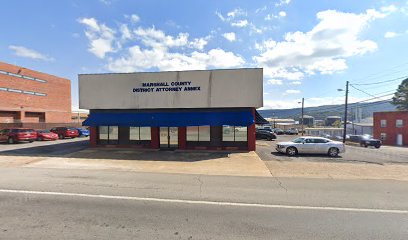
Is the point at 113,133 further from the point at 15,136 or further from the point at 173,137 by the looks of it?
the point at 15,136

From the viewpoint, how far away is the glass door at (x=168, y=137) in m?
18.5

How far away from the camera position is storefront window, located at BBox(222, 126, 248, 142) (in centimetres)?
1795

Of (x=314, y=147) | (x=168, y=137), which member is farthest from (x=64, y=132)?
(x=314, y=147)

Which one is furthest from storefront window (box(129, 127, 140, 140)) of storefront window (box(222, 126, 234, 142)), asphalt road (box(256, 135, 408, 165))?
asphalt road (box(256, 135, 408, 165))

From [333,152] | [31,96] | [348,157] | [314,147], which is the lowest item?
[348,157]

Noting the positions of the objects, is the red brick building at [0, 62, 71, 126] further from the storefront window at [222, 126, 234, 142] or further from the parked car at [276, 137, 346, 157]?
the parked car at [276, 137, 346, 157]

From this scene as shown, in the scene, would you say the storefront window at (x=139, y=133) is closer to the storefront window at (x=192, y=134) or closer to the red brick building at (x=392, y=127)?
the storefront window at (x=192, y=134)

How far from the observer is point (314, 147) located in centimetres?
1658

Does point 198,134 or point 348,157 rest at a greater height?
point 198,134

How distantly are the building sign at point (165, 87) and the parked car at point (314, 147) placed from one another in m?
7.75

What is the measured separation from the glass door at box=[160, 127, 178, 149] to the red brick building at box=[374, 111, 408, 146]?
46159 millimetres

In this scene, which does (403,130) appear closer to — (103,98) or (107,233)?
(103,98)

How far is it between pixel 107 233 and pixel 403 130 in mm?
55357

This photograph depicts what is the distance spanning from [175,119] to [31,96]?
3813cm
